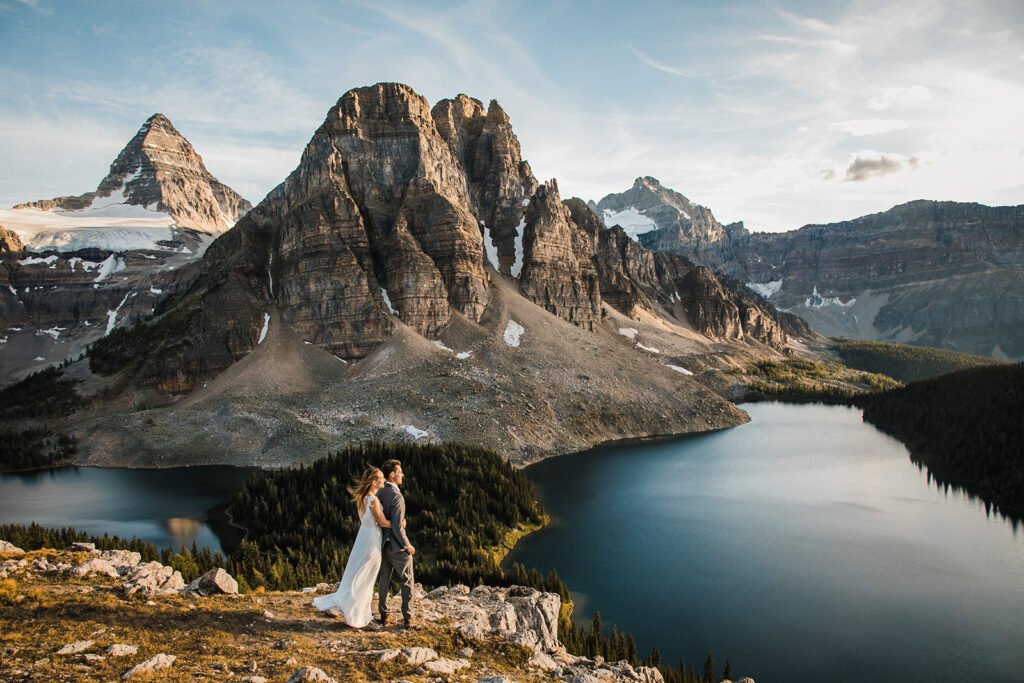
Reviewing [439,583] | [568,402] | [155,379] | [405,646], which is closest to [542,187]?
[568,402]

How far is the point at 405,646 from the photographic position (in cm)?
1324

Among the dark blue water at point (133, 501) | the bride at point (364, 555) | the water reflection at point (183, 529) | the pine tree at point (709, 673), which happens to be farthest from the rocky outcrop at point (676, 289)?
the bride at point (364, 555)

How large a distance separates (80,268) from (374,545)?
161730 mm

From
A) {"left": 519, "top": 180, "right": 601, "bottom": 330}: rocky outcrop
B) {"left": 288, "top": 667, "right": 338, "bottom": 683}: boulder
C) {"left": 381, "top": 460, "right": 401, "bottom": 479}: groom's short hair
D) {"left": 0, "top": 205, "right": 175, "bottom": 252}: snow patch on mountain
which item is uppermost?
{"left": 0, "top": 205, "right": 175, "bottom": 252}: snow patch on mountain

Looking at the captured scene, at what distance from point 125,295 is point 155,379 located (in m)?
82.3

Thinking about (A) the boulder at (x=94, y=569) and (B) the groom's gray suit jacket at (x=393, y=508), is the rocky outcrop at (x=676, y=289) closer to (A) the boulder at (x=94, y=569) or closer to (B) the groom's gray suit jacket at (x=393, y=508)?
(A) the boulder at (x=94, y=569)

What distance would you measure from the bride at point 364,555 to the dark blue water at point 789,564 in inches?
627

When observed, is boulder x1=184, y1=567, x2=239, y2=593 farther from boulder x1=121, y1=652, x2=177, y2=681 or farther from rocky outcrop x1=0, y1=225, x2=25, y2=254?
rocky outcrop x1=0, y1=225, x2=25, y2=254

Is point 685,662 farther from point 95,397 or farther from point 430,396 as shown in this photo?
point 95,397

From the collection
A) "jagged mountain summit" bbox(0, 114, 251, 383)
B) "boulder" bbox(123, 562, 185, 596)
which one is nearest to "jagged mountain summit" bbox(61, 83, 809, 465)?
"boulder" bbox(123, 562, 185, 596)

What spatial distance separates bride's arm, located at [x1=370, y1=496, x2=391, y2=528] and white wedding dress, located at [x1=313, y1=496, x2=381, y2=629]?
4.1 inches

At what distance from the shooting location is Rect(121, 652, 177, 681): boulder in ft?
34.3

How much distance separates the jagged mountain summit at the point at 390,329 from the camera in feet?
193

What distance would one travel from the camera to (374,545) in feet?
43.5
